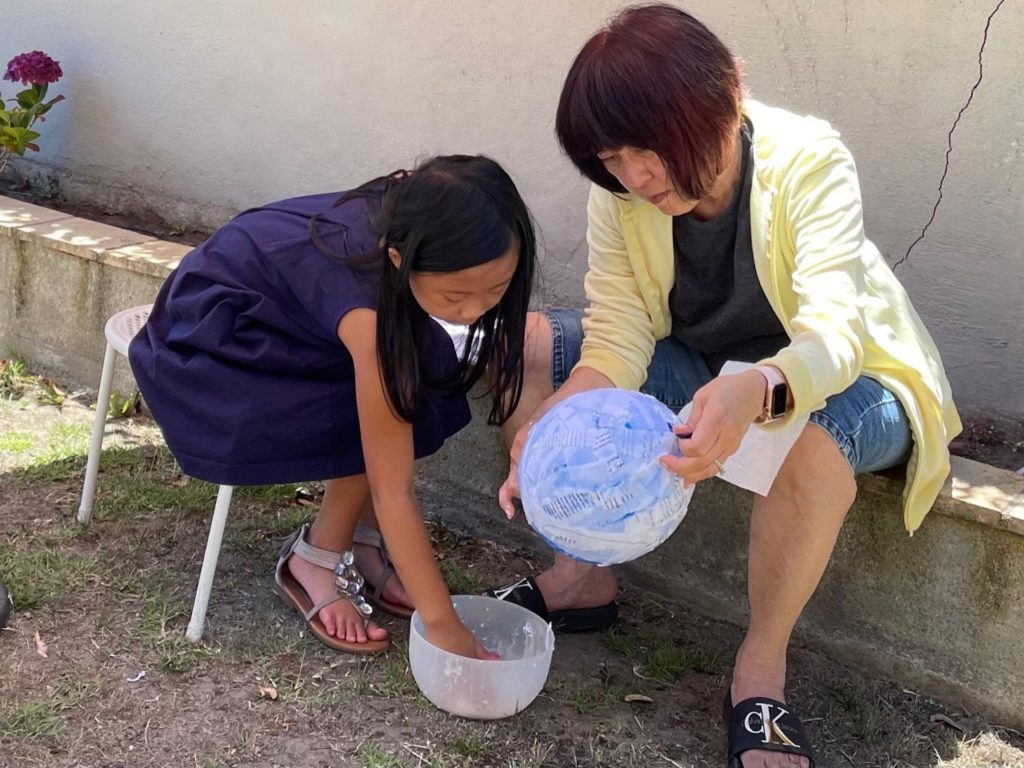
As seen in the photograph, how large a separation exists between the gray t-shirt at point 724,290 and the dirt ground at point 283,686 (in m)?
0.74

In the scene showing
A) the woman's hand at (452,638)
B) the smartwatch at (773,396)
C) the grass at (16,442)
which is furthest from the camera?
the grass at (16,442)

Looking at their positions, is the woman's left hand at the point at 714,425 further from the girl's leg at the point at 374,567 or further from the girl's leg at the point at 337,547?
the girl's leg at the point at 374,567

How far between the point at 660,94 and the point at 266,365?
1.01 meters

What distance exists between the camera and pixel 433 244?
7.06ft

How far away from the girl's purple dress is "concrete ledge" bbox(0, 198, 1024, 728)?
2.42 feet

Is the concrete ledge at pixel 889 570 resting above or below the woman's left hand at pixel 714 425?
below

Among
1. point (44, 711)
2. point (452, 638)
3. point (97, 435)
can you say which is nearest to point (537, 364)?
point (452, 638)

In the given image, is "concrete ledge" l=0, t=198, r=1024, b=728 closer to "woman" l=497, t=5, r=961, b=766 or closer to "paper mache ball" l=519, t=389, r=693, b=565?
"woman" l=497, t=5, r=961, b=766

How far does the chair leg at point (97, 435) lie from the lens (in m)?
2.96

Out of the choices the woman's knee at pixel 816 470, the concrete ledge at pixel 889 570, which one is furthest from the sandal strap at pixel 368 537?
the woman's knee at pixel 816 470

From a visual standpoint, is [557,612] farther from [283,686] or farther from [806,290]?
[806,290]

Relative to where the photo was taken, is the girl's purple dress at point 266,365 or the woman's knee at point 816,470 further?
the girl's purple dress at point 266,365

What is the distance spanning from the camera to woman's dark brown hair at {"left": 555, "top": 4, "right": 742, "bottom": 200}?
211 cm

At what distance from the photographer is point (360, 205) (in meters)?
2.46
